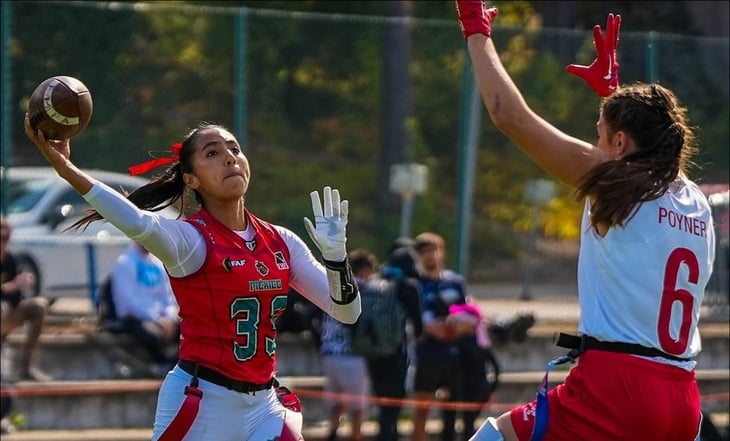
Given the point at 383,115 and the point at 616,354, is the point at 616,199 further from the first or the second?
the point at 383,115

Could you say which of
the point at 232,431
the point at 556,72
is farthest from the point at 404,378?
the point at 232,431

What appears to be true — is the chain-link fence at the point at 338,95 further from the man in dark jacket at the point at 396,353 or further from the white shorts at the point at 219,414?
the white shorts at the point at 219,414

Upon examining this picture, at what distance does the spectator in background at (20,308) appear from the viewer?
35.7 feet

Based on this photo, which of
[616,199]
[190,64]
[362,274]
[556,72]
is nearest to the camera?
[616,199]

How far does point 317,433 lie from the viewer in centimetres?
1125

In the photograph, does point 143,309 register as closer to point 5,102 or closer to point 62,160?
point 5,102

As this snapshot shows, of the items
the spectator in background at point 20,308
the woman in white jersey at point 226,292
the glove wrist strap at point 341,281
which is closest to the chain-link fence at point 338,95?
the spectator in background at point 20,308

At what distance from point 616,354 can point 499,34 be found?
315 inches

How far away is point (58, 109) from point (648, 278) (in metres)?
2.22

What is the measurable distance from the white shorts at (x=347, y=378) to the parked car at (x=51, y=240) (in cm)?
196

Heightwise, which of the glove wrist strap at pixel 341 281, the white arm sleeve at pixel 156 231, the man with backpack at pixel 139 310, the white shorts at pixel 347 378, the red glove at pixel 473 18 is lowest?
the white shorts at pixel 347 378

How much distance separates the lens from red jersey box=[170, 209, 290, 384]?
566 centimetres

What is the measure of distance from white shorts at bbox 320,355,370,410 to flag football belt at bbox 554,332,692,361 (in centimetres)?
584

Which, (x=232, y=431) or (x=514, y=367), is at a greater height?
(x=232, y=431)
